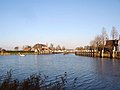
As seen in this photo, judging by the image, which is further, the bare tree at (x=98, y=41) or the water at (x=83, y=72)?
the bare tree at (x=98, y=41)

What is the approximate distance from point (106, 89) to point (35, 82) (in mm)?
11405

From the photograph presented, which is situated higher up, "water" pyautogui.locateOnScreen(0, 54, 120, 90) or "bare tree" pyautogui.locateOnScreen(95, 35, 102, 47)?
"bare tree" pyautogui.locateOnScreen(95, 35, 102, 47)

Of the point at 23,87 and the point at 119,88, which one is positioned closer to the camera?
the point at 23,87

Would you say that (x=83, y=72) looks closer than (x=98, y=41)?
Yes

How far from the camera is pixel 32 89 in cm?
1200

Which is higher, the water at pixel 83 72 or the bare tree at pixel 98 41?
the bare tree at pixel 98 41

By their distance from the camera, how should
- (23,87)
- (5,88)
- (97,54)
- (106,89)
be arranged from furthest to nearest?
(97,54) < (106,89) < (23,87) < (5,88)

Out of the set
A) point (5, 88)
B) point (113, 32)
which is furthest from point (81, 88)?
point (113, 32)

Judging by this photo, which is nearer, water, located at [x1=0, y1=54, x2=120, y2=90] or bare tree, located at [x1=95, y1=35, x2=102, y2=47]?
water, located at [x1=0, y1=54, x2=120, y2=90]

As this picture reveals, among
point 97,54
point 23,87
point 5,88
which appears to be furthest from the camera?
point 97,54

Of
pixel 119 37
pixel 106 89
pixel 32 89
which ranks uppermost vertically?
pixel 119 37

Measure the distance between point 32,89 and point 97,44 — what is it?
9934cm

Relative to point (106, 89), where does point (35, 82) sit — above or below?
above

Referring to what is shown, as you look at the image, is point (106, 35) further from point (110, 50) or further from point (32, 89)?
point (32, 89)
